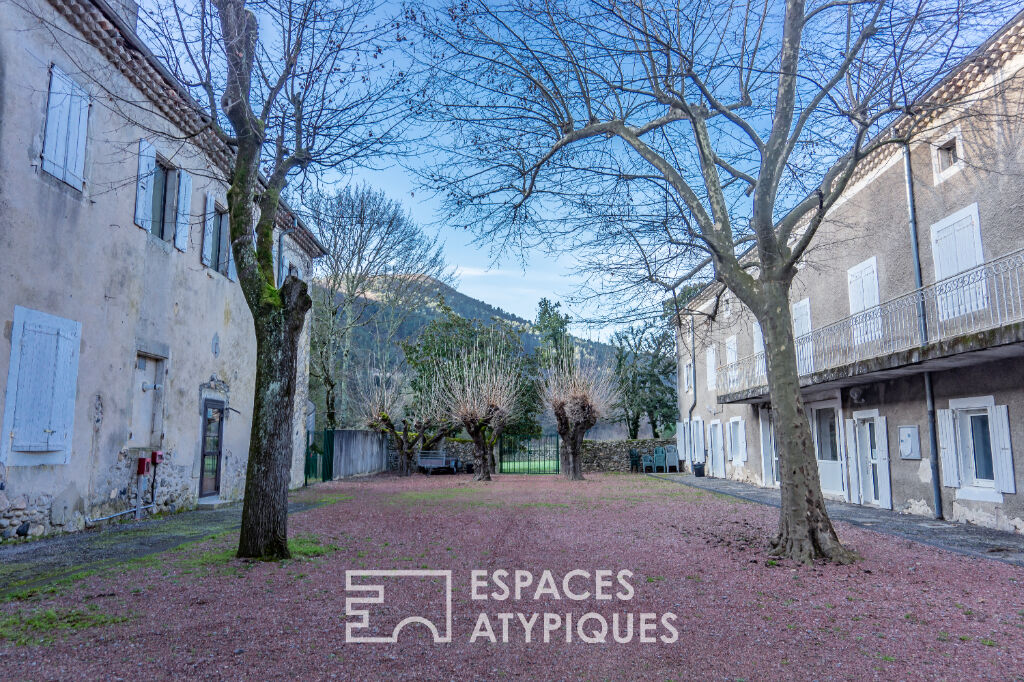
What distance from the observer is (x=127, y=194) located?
9.27 metres

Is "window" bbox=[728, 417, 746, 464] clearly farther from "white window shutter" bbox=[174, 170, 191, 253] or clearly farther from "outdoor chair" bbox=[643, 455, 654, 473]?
"white window shutter" bbox=[174, 170, 191, 253]

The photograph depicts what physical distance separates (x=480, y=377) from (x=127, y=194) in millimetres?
15404

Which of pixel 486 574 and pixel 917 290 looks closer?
pixel 486 574

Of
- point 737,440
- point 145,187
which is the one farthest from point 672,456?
point 145,187

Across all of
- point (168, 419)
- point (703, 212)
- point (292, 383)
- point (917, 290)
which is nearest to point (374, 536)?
point (292, 383)

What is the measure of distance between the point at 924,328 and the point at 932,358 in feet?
4.07

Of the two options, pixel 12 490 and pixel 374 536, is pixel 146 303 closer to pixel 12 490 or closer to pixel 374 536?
pixel 12 490

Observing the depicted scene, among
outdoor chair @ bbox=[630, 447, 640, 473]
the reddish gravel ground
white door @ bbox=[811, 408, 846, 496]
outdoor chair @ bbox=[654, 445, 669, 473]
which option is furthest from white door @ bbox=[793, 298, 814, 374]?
outdoor chair @ bbox=[630, 447, 640, 473]

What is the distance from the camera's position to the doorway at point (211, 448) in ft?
39.1

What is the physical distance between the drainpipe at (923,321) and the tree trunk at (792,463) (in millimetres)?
4572

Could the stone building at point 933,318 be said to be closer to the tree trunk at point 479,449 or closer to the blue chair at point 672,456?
the tree trunk at point 479,449

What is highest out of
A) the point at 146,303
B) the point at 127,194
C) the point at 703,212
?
the point at 127,194

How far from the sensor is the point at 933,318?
10.4 metres

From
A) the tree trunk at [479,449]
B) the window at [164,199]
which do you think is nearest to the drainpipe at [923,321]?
the window at [164,199]
